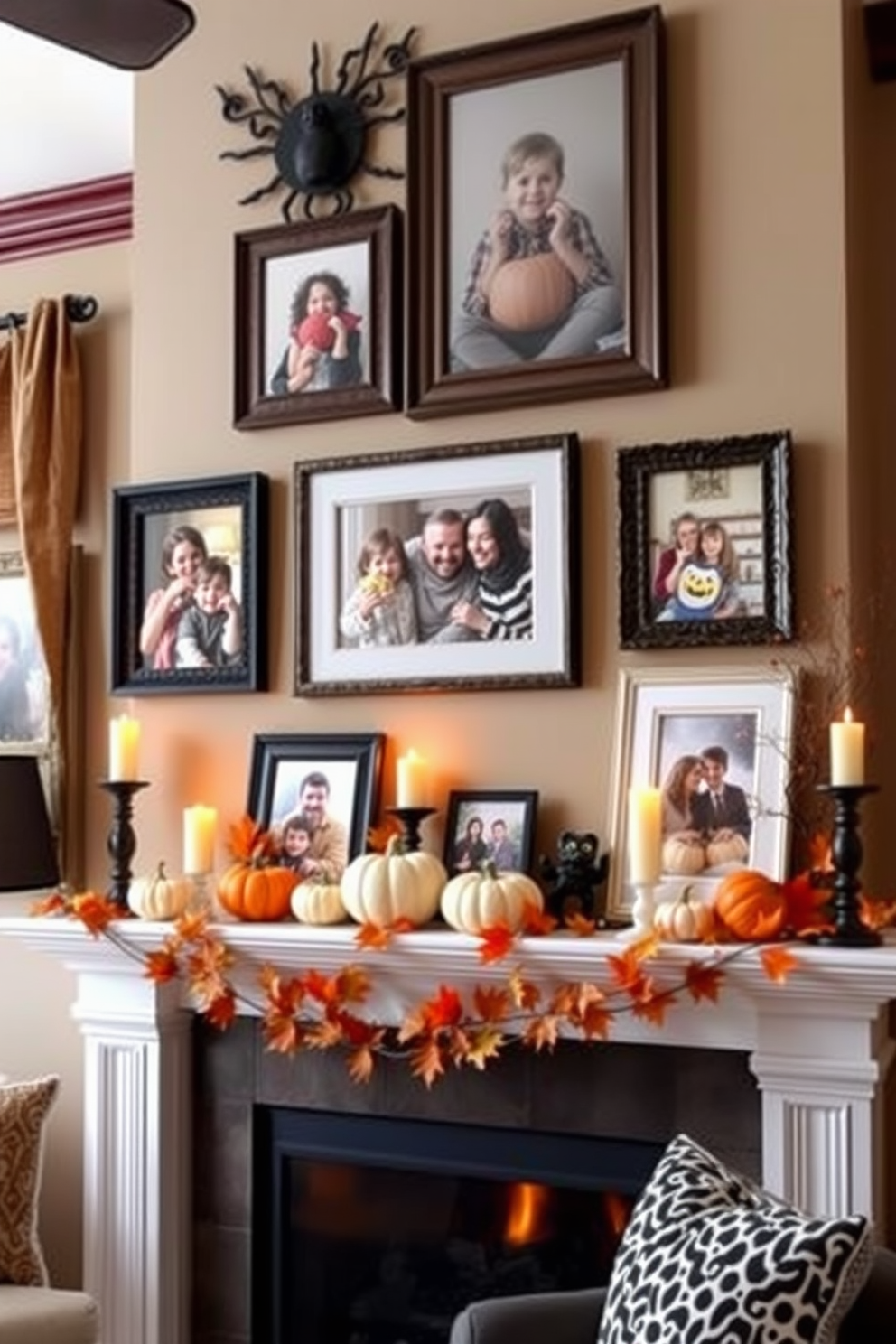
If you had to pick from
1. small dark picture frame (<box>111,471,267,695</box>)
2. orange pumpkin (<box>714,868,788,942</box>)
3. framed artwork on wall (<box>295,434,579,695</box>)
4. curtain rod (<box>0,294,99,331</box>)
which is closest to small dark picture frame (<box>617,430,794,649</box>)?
framed artwork on wall (<box>295,434,579,695</box>)

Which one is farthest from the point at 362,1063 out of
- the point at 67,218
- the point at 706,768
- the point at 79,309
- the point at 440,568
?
the point at 67,218

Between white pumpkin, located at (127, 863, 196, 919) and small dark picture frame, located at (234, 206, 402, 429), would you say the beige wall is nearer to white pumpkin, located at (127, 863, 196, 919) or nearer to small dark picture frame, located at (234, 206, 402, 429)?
small dark picture frame, located at (234, 206, 402, 429)

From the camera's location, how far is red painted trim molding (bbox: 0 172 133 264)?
12.7ft

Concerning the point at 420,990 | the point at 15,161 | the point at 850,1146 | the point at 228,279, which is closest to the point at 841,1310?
the point at 850,1146

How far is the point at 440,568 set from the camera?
312 centimetres

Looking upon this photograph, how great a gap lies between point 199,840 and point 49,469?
1169 millimetres

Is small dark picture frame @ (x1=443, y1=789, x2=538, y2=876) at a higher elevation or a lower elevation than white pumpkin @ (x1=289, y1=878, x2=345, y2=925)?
higher

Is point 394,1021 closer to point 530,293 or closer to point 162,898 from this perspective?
point 162,898

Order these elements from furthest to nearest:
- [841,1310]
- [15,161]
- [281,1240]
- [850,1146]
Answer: [15,161]
[281,1240]
[850,1146]
[841,1310]

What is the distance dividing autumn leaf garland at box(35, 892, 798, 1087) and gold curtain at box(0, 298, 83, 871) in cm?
82

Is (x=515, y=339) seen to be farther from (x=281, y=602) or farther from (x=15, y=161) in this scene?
(x=15, y=161)

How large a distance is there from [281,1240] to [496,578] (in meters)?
1.39

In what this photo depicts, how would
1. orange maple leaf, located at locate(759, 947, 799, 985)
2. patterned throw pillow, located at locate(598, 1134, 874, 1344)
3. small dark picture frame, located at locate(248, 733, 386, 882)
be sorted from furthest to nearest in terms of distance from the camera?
small dark picture frame, located at locate(248, 733, 386, 882)
orange maple leaf, located at locate(759, 947, 799, 985)
patterned throw pillow, located at locate(598, 1134, 874, 1344)

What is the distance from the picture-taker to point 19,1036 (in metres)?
3.89
